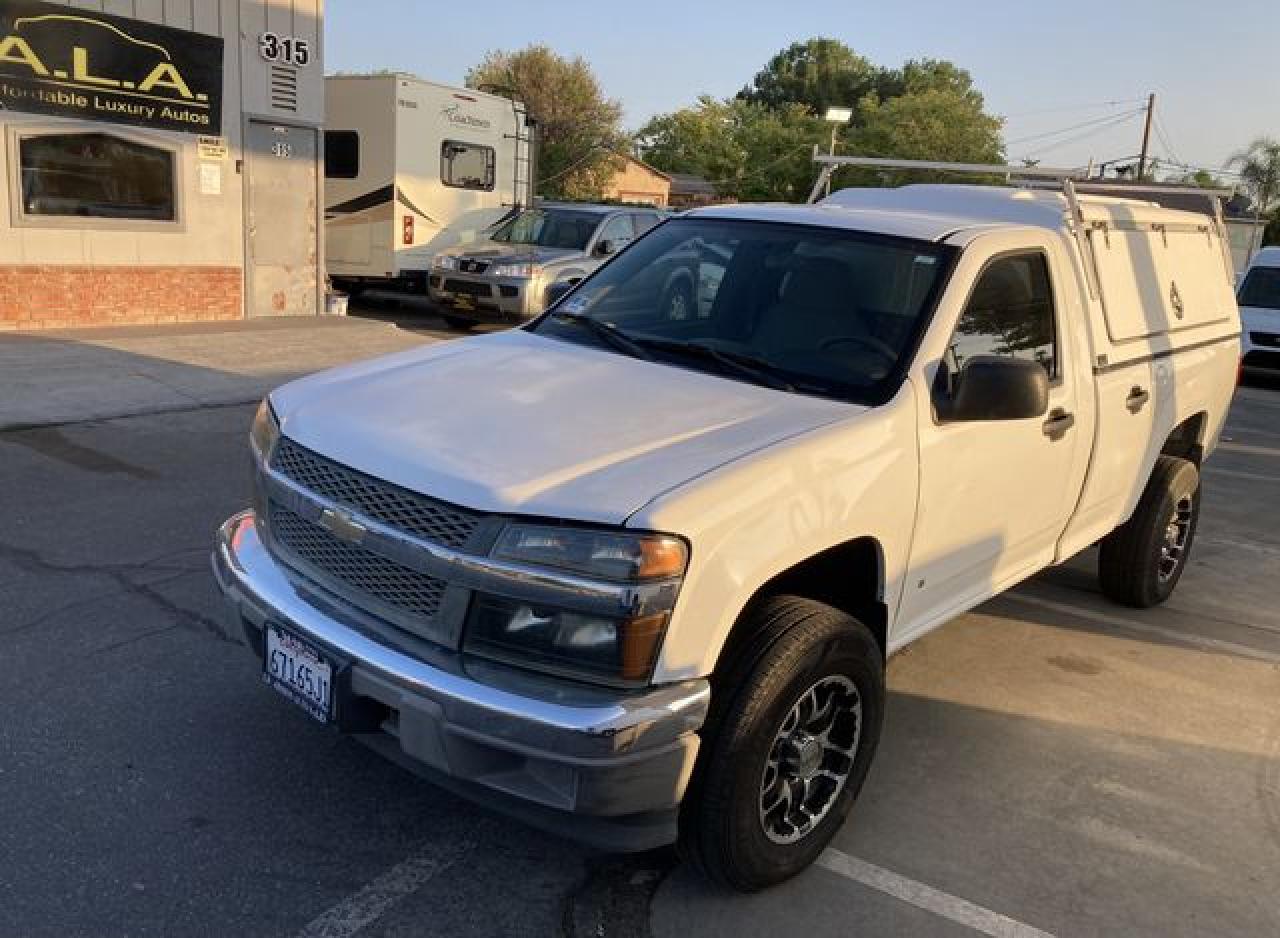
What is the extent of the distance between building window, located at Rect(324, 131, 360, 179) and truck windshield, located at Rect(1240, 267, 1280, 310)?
44.8ft

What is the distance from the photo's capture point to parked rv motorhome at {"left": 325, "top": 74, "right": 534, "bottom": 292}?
16.2 metres

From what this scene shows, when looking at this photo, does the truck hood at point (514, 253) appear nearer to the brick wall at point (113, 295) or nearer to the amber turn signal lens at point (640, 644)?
the brick wall at point (113, 295)

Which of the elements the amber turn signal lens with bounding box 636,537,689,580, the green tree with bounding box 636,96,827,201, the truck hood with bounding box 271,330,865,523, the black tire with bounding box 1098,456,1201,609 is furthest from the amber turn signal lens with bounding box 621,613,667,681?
the green tree with bounding box 636,96,827,201

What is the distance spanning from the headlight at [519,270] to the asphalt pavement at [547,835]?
8906 mm

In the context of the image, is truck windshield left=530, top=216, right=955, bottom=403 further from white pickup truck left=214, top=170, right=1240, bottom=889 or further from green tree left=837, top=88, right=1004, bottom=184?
green tree left=837, top=88, right=1004, bottom=184

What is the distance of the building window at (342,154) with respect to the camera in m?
16.5

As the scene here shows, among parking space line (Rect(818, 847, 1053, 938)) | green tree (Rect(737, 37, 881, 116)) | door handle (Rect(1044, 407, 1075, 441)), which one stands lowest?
parking space line (Rect(818, 847, 1053, 938))

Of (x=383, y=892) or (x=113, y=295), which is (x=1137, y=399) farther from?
(x=113, y=295)

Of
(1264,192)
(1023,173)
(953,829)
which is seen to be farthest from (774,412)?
(1264,192)

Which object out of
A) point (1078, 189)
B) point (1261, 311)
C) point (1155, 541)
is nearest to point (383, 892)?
point (1155, 541)

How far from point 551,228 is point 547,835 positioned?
1270 cm

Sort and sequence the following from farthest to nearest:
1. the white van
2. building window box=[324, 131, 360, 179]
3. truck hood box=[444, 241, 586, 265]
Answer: building window box=[324, 131, 360, 179], the white van, truck hood box=[444, 241, 586, 265]

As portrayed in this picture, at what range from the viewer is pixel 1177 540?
5781 mm

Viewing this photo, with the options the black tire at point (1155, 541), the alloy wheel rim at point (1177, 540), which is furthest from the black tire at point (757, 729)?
the alloy wheel rim at point (1177, 540)
